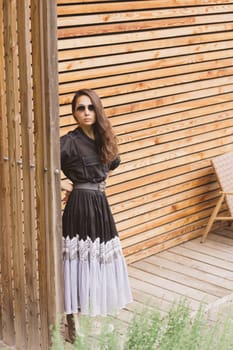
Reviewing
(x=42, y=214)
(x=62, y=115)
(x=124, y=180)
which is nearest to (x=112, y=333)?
(x=42, y=214)

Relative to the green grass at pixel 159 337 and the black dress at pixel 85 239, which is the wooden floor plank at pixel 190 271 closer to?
the black dress at pixel 85 239

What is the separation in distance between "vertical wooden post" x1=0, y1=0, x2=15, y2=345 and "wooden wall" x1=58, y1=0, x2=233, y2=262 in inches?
46.8

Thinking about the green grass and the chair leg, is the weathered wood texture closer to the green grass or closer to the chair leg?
the green grass

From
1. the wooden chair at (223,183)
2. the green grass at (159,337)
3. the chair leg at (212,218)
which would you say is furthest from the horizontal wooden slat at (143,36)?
the green grass at (159,337)

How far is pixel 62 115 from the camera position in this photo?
18.9ft

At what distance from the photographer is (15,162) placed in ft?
14.9

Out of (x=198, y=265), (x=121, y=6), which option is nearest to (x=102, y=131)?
(x=121, y=6)

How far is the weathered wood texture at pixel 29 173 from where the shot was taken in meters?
4.17

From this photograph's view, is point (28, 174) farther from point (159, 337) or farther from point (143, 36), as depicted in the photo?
point (143, 36)

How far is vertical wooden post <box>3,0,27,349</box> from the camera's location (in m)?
4.34

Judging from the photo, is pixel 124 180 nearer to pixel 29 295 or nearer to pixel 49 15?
pixel 29 295

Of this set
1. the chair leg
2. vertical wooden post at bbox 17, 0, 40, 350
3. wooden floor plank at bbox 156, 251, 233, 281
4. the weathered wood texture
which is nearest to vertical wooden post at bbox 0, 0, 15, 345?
the weathered wood texture

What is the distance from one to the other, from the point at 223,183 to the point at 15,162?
3037 millimetres

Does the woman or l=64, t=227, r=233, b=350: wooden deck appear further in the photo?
l=64, t=227, r=233, b=350: wooden deck
